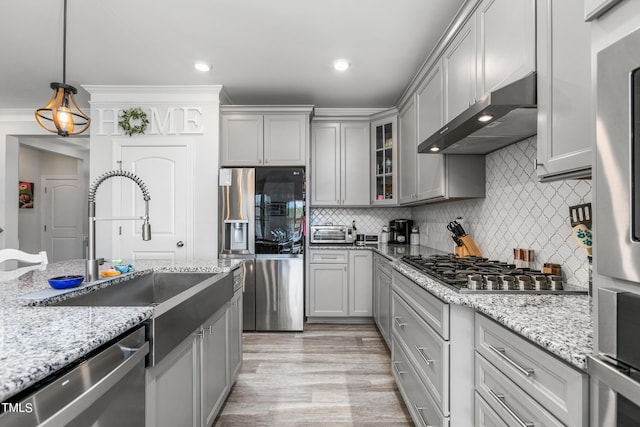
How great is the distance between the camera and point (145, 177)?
342cm

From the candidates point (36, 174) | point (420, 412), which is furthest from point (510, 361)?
point (36, 174)

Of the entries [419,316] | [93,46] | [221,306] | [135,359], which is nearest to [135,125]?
[93,46]

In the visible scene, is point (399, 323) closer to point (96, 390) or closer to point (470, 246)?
point (470, 246)

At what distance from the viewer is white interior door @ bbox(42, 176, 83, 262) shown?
5.81 m

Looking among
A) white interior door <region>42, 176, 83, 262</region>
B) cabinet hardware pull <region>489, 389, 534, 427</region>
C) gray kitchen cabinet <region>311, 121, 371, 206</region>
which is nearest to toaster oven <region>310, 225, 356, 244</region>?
gray kitchen cabinet <region>311, 121, 371, 206</region>

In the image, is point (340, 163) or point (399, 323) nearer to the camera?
point (399, 323)

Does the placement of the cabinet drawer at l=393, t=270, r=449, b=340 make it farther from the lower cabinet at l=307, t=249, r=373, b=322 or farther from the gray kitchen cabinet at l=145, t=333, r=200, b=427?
the lower cabinet at l=307, t=249, r=373, b=322

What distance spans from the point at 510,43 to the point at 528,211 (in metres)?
0.97

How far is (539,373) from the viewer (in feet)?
3.07

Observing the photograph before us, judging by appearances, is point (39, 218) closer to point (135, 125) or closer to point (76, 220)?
point (76, 220)

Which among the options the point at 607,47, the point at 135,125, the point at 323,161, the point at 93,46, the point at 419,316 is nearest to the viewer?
the point at 607,47

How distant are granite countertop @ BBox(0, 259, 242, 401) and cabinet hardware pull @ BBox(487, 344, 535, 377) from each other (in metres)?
1.22

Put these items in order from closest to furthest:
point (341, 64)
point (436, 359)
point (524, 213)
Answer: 1. point (436, 359)
2. point (524, 213)
3. point (341, 64)

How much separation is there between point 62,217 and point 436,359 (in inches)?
271
